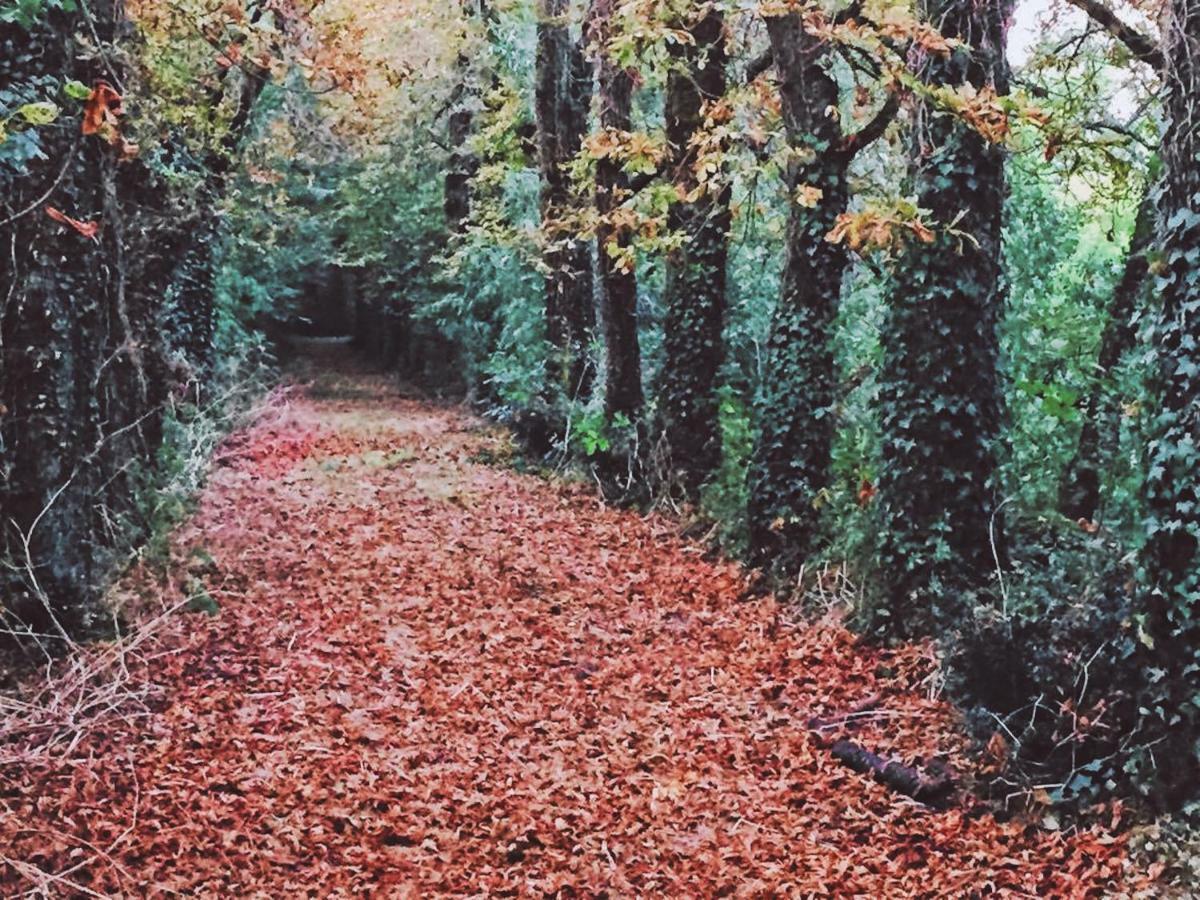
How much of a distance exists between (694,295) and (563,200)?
143 inches

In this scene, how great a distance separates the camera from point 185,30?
930 centimetres

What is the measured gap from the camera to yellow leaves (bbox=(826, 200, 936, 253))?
5.86 metres

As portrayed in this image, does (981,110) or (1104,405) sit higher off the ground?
(981,110)

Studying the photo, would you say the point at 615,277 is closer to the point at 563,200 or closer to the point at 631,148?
the point at 563,200

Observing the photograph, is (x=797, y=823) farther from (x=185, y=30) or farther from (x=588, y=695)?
(x=185, y=30)

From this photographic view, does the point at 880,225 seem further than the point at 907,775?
Yes

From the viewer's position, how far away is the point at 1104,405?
7461 millimetres

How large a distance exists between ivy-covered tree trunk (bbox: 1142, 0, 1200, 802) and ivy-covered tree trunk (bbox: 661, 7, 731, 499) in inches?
232

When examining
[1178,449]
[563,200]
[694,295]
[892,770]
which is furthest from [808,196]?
[563,200]

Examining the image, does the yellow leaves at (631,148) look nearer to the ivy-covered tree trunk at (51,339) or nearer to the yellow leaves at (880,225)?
the yellow leaves at (880,225)

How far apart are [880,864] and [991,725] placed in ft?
3.36

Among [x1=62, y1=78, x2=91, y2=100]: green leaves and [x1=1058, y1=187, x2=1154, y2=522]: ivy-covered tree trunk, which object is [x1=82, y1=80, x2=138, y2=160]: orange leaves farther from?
[x1=1058, y1=187, x2=1154, y2=522]: ivy-covered tree trunk

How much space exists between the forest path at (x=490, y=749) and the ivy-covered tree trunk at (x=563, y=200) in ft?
14.9

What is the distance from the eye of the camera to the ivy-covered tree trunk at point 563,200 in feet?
41.5
